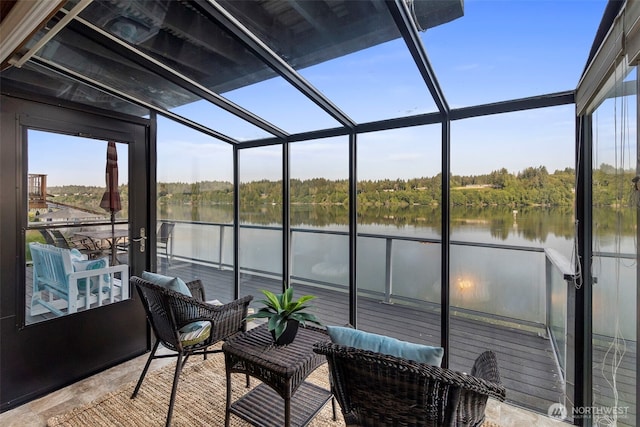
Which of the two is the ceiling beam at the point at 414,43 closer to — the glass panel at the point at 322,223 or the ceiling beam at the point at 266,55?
the ceiling beam at the point at 266,55

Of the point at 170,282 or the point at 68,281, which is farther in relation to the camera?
the point at 68,281

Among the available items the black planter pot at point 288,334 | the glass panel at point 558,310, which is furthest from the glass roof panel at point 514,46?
the black planter pot at point 288,334

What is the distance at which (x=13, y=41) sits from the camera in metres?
1.50

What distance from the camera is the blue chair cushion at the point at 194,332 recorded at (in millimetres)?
2260

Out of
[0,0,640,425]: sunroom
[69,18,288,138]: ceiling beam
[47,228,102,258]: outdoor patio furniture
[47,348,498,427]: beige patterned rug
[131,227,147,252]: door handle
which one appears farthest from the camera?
[131,227,147,252]: door handle

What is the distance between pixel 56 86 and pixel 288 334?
2.57 meters

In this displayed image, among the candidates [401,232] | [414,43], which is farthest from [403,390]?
[401,232]

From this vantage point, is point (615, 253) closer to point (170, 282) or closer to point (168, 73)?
point (170, 282)

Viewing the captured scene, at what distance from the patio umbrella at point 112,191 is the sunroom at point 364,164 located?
2 cm

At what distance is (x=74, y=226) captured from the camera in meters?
2.62

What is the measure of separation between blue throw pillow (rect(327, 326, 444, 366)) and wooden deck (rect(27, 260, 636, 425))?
2.77 ft

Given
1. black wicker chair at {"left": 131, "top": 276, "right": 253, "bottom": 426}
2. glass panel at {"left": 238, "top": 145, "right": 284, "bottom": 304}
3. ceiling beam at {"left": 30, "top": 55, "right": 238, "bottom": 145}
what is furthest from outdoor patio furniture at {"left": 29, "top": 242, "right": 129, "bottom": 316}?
glass panel at {"left": 238, "top": 145, "right": 284, "bottom": 304}

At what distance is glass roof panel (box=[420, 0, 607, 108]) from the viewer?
1596mm

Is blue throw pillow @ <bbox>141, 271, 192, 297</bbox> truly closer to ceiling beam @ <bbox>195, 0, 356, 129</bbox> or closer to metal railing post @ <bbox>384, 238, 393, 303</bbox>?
ceiling beam @ <bbox>195, 0, 356, 129</bbox>
